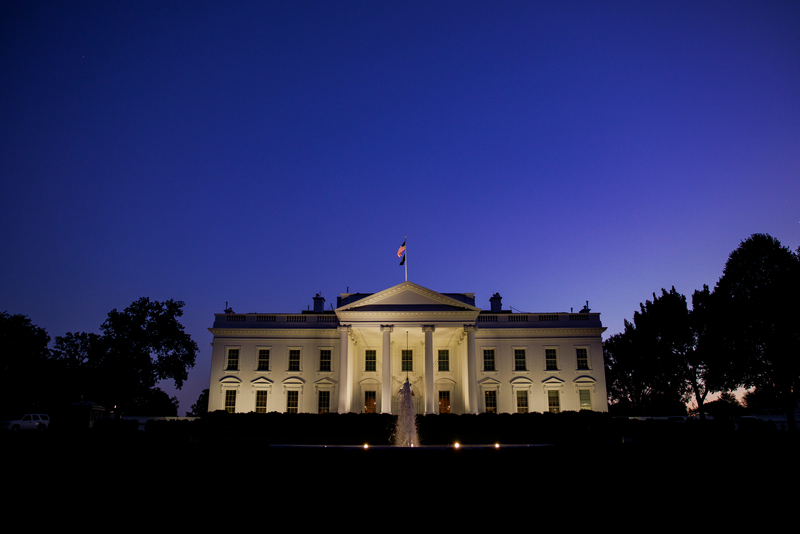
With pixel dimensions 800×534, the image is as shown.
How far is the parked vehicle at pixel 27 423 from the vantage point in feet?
96.3

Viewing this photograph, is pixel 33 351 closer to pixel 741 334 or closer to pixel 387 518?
pixel 387 518

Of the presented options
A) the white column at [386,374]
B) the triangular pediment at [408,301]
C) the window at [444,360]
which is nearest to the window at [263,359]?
the triangular pediment at [408,301]

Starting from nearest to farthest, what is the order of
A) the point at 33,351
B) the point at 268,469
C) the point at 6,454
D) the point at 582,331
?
1. the point at 268,469
2. the point at 6,454
3. the point at 582,331
4. the point at 33,351

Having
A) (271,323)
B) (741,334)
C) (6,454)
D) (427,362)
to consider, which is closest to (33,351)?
(271,323)

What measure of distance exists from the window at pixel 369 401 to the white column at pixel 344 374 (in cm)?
405

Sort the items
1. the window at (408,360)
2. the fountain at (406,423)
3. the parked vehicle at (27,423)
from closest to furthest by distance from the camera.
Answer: the fountain at (406,423) < the parked vehicle at (27,423) < the window at (408,360)

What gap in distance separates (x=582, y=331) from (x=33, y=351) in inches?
1925

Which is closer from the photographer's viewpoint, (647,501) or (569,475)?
(647,501)

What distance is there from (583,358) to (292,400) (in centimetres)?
2389

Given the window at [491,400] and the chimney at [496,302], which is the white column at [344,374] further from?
the chimney at [496,302]

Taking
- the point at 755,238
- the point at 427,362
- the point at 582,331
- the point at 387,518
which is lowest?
the point at 387,518

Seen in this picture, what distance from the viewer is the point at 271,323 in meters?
41.0

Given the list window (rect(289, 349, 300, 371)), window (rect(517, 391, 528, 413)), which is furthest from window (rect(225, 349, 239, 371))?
window (rect(517, 391, 528, 413))

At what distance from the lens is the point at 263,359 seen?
4038cm
